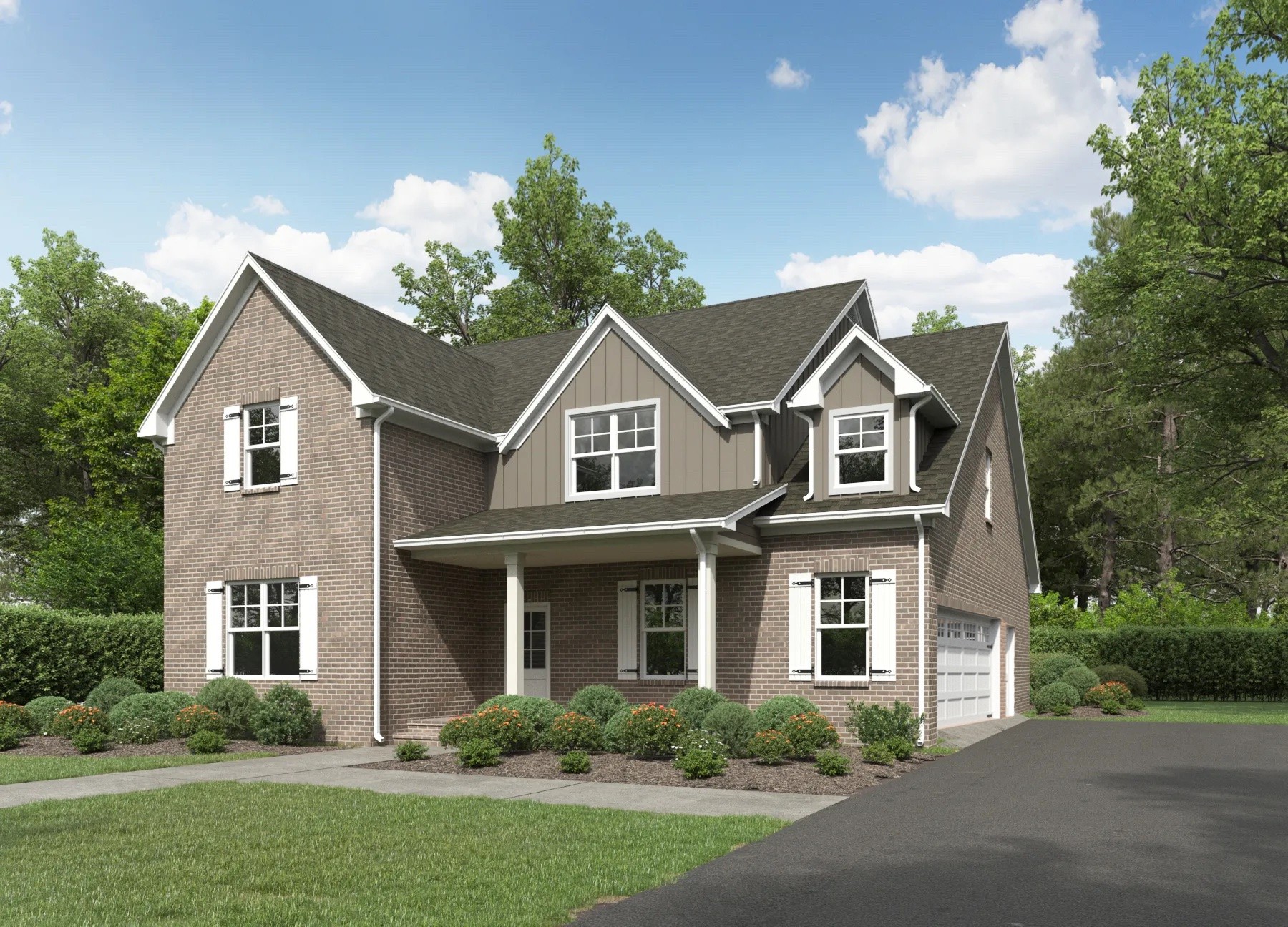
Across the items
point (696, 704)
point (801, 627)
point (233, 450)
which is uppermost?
point (233, 450)

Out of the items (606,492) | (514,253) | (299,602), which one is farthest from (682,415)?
(514,253)

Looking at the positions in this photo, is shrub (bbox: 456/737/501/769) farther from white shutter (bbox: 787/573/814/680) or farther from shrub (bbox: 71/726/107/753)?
shrub (bbox: 71/726/107/753)

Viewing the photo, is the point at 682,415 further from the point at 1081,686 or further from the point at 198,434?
the point at 1081,686

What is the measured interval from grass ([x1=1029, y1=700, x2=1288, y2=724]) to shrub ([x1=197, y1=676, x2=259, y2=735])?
17.1 meters

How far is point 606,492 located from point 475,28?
29.3ft

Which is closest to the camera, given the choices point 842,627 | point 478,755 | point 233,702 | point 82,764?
point 478,755

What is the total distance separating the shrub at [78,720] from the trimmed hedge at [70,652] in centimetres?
407

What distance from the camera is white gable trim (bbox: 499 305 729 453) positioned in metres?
19.9

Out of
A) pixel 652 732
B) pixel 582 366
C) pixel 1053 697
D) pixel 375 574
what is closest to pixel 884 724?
pixel 652 732

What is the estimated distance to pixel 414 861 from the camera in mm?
8250

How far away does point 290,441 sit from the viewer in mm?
19844

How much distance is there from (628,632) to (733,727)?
5.11 m

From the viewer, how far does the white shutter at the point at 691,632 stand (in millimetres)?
19625

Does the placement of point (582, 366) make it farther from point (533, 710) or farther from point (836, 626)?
point (533, 710)
